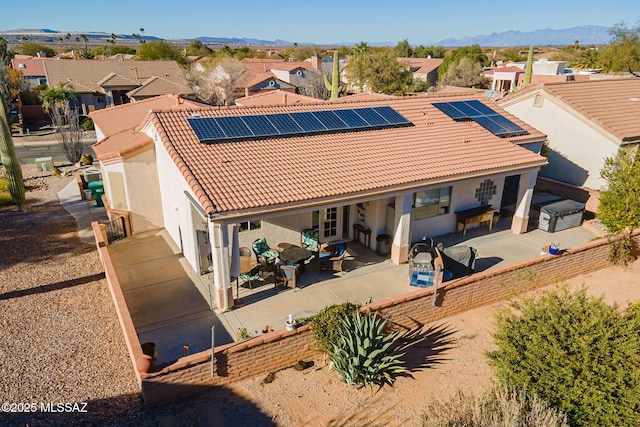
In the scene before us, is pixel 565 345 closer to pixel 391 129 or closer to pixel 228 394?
pixel 228 394

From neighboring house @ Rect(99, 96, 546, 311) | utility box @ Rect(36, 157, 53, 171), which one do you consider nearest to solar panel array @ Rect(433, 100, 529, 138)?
neighboring house @ Rect(99, 96, 546, 311)

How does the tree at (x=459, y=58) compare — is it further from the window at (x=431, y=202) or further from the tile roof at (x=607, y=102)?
the window at (x=431, y=202)

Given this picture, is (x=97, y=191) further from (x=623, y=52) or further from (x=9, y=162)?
(x=623, y=52)

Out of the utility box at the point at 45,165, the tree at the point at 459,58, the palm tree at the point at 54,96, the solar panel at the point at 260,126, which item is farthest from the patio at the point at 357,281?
the tree at the point at 459,58

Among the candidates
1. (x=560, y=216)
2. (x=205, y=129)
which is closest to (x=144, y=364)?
(x=205, y=129)

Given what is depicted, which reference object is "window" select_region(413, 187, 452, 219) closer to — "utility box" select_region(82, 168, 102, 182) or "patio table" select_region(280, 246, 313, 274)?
"patio table" select_region(280, 246, 313, 274)

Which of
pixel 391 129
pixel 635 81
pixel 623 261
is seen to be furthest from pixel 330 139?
pixel 635 81
